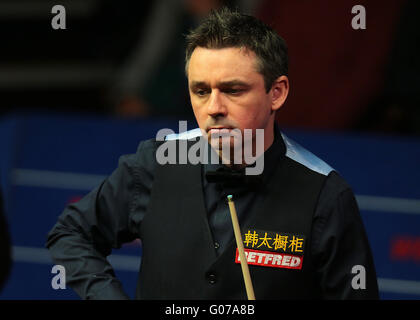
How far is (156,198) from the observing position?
2.00m

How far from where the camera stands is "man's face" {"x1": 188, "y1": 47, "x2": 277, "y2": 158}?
1.87m

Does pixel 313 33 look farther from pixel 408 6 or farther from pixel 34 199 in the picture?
pixel 34 199

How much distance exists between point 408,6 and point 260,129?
255cm

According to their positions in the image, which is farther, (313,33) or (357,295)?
(313,33)

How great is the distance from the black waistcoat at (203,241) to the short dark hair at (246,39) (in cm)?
26

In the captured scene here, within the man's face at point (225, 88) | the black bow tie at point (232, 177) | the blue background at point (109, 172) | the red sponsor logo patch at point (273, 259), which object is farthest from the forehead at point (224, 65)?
the blue background at point (109, 172)

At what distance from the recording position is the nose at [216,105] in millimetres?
1862

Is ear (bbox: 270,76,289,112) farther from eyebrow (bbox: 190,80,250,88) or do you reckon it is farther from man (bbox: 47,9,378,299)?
eyebrow (bbox: 190,80,250,88)

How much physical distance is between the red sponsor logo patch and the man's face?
29cm

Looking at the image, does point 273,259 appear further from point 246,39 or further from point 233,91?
point 246,39

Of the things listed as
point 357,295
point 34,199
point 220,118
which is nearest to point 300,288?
point 357,295

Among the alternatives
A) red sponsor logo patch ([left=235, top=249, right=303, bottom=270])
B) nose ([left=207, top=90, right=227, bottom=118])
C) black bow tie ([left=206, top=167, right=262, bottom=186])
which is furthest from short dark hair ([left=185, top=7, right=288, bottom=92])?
red sponsor logo patch ([left=235, top=249, right=303, bottom=270])

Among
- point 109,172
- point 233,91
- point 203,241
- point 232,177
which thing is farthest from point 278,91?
point 109,172

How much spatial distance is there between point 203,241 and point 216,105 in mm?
325
